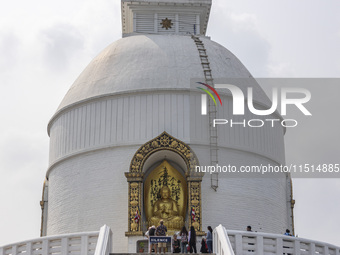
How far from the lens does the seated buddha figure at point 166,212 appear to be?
28.9 metres

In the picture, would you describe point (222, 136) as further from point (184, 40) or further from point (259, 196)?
point (184, 40)

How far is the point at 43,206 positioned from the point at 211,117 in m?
8.42

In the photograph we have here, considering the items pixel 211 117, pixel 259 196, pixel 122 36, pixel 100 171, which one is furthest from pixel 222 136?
pixel 122 36

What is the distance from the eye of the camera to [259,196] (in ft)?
100.0

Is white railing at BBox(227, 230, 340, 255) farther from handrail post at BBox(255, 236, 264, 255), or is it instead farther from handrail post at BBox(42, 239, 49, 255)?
handrail post at BBox(42, 239, 49, 255)

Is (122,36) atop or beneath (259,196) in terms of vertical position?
atop

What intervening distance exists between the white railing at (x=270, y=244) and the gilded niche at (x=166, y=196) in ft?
28.9

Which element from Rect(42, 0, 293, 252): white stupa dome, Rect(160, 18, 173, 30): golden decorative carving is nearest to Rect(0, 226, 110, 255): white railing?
Rect(42, 0, 293, 252): white stupa dome

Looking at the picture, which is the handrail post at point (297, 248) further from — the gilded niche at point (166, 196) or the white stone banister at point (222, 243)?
the gilded niche at point (166, 196)

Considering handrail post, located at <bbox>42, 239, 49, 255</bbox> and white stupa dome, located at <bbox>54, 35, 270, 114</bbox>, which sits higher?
white stupa dome, located at <bbox>54, 35, 270, 114</bbox>

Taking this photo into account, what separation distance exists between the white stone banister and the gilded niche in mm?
8092

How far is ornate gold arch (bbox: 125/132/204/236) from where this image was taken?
28438mm

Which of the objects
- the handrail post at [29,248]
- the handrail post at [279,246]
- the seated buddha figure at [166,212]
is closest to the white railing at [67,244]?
the handrail post at [29,248]

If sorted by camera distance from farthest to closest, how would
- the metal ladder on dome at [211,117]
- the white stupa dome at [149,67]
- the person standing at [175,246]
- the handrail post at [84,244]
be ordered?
the white stupa dome at [149,67]
the metal ladder on dome at [211,117]
the person standing at [175,246]
the handrail post at [84,244]
